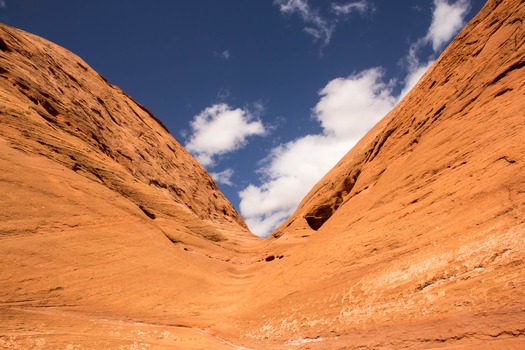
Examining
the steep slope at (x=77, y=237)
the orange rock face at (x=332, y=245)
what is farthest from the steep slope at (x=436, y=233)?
the steep slope at (x=77, y=237)

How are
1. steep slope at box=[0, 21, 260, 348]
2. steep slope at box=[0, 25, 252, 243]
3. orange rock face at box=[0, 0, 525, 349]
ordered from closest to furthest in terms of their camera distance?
orange rock face at box=[0, 0, 525, 349], steep slope at box=[0, 21, 260, 348], steep slope at box=[0, 25, 252, 243]

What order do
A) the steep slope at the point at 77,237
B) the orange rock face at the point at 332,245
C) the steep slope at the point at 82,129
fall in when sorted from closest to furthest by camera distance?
1. the orange rock face at the point at 332,245
2. the steep slope at the point at 77,237
3. the steep slope at the point at 82,129

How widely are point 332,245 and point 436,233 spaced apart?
384cm

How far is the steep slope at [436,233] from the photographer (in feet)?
17.7

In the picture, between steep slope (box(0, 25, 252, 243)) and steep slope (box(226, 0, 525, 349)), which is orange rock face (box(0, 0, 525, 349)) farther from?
steep slope (box(0, 25, 252, 243))

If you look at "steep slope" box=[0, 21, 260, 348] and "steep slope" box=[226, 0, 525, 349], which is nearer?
"steep slope" box=[226, 0, 525, 349]

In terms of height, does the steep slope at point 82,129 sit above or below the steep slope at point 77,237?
above

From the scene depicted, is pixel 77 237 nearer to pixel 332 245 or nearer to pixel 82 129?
pixel 332 245

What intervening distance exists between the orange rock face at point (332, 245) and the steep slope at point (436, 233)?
39 mm

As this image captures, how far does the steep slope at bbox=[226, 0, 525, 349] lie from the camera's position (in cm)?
540

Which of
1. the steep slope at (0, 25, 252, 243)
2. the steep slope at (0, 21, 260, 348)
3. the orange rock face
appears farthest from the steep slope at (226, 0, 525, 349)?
the steep slope at (0, 25, 252, 243)

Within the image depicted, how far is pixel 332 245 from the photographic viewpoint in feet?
35.7

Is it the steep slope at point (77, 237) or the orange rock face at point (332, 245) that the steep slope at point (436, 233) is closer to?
the orange rock face at point (332, 245)

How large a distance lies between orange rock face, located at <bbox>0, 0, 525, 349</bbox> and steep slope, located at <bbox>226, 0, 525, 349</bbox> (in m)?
0.04
